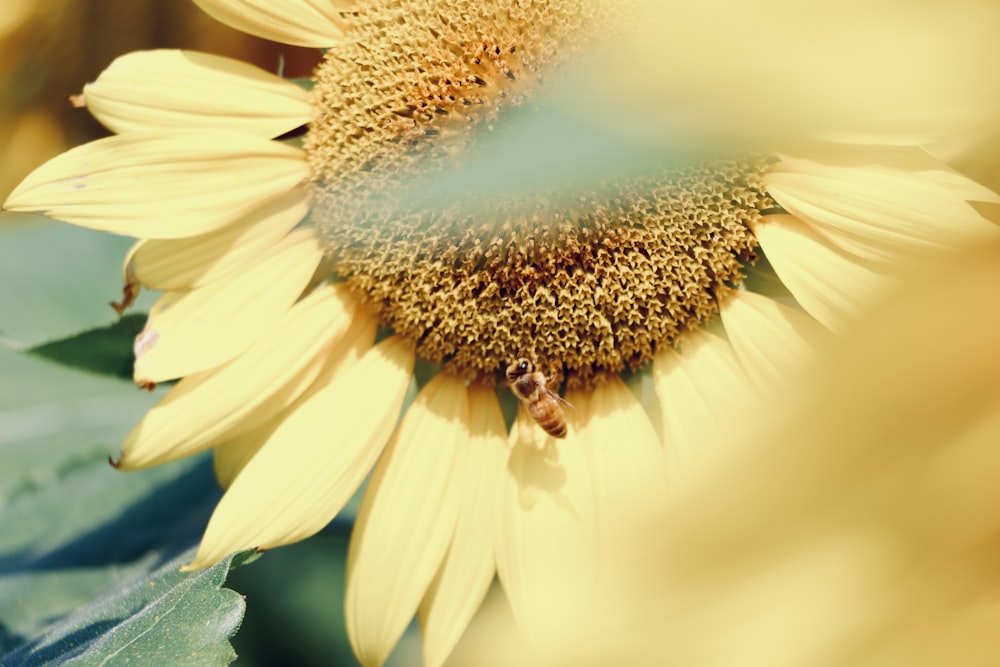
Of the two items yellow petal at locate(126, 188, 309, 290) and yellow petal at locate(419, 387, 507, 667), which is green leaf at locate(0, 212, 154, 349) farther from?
yellow petal at locate(419, 387, 507, 667)

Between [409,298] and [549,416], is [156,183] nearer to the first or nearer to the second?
[409,298]

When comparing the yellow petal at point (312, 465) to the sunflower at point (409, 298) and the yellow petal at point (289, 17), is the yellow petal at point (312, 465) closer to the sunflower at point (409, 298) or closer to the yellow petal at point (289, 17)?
the sunflower at point (409, 298)

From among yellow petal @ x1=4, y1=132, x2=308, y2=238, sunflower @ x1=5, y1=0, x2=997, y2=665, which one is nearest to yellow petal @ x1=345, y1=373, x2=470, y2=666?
sunflower @ x1=5, y1=0, x2=997, y2=665

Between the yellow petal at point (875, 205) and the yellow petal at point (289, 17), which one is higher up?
the yellow petal at point (875, 205)

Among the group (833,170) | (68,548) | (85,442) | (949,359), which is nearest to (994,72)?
(949,359)

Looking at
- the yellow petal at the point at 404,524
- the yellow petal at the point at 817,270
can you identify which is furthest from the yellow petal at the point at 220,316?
the yellow petal at the point at 817,270
